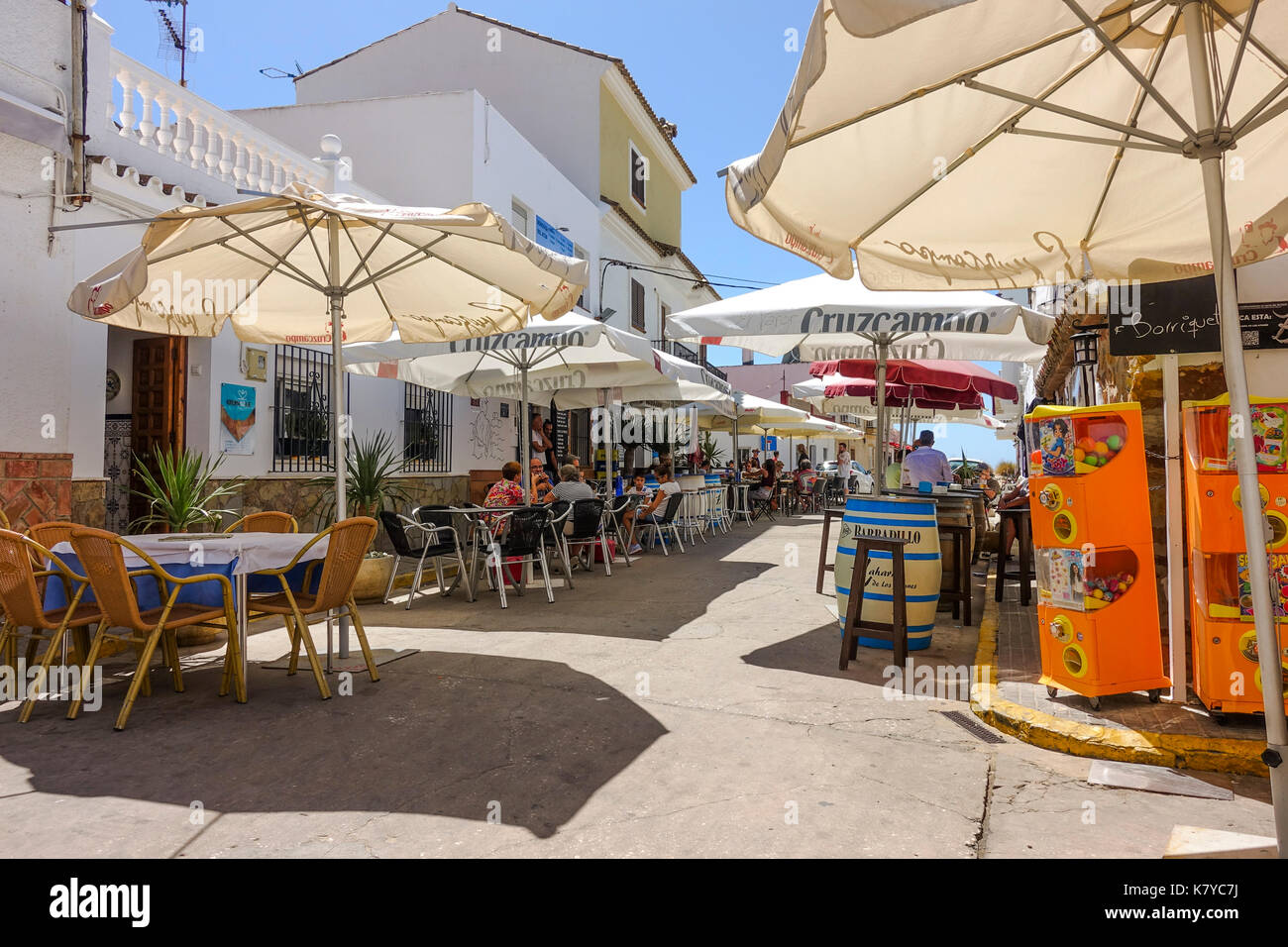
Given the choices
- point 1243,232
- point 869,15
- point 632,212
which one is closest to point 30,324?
point 869,15

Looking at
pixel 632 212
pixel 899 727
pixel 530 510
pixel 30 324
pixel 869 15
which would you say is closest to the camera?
pixel 869 15

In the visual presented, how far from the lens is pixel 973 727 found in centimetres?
413

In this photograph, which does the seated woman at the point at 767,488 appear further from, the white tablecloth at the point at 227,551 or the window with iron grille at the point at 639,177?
the white tablecloth at the point at 227,551

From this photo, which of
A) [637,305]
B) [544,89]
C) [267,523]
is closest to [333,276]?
[267,523]

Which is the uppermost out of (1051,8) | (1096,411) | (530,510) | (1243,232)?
(1051,8)

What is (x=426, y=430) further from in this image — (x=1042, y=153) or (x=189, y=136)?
(x=1042, y=153)

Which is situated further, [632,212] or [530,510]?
[632,212]

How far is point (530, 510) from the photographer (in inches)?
291

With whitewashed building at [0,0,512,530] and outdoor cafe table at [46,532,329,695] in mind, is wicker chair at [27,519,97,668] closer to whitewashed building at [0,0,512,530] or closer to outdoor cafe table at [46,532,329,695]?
outdoor cafe table at [46,532,329,695]

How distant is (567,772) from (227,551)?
231cm

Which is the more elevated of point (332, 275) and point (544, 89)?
point (544, 89)

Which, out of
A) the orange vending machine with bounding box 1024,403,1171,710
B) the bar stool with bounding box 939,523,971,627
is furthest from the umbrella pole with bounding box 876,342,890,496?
the orange vending machine with bounding box 1024,403,1171,710
